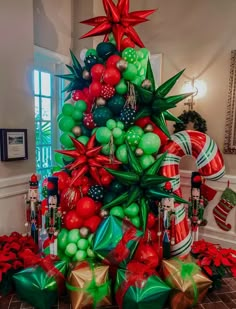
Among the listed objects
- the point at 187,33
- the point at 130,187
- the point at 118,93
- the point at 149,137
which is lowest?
the point at 130,187

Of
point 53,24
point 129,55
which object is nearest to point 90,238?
point 129,55

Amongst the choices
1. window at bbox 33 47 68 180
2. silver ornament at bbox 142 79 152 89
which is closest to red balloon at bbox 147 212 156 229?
silver ornament at bbox 142 79 152 89

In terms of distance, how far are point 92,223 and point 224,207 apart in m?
1.68

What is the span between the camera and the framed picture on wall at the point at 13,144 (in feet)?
7.47

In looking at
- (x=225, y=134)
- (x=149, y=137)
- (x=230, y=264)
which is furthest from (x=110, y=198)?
(x=225, y=134)

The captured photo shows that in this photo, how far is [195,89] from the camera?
113 inches

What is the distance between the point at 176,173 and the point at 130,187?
41 cm

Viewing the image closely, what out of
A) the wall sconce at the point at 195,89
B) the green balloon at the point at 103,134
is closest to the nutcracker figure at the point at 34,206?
the green balloon at the point at 103,134

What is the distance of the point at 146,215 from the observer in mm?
1712

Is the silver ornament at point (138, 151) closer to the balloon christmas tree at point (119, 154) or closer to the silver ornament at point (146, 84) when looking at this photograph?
the balloon christmas tree at point (119, 154)

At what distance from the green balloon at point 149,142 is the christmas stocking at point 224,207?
1.40m

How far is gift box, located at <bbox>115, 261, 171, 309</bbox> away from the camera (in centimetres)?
139

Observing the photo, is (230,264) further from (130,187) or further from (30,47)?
(30,47)

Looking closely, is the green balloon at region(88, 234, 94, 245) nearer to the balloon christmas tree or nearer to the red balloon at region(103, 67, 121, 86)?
the balloon christmas tree
